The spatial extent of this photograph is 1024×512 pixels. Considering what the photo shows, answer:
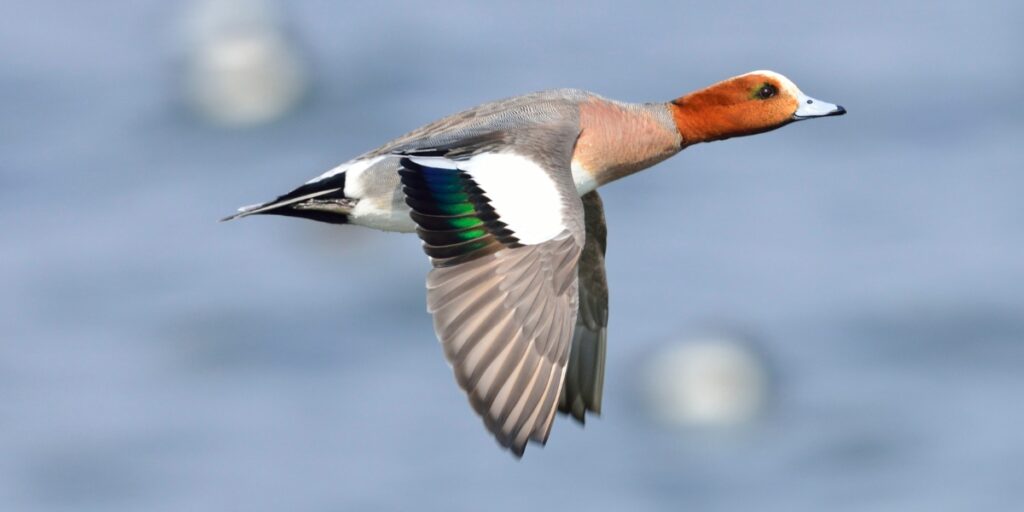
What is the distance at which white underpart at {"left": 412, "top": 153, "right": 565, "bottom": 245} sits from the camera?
17.8 feet

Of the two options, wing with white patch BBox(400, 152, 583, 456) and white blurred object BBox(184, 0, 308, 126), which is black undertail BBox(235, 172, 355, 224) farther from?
white blurred object BBox(184, 0, 308, 126)

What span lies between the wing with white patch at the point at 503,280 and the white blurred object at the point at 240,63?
28.7ft

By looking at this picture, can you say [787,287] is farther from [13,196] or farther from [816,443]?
[13,196]

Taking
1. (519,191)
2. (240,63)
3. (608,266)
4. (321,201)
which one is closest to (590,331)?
(321,201)

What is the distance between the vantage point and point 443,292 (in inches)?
207

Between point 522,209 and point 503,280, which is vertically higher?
point 522,209

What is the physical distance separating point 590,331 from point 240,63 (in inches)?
311

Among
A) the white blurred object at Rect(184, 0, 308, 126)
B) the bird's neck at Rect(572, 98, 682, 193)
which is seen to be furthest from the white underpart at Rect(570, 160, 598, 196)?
the white blurred object at Rect(184, 0, 308, 126)

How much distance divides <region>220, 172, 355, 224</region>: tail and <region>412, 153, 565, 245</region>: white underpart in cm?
39

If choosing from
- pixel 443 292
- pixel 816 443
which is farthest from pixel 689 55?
pixel 443 292

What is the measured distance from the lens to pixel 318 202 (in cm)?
594

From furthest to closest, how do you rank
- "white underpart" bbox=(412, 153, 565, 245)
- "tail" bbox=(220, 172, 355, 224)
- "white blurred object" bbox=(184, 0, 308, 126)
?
"white blurred object" bbox=(184, 0, 308, 126), "tail" bbox=(220, 172, 355, 224), "white underpart" bbox=(412, 153, 565, 245)

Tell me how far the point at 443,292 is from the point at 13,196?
27.7ft

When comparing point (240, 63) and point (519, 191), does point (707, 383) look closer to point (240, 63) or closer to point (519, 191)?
point (240, 63)
